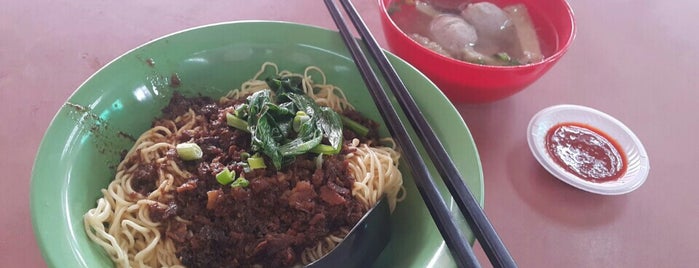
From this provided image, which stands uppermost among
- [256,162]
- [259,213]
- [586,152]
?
[256,162]

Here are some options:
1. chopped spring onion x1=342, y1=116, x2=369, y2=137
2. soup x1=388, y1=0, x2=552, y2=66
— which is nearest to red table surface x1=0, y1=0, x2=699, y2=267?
soup x1=388, y1=0, x2=552, y2=66

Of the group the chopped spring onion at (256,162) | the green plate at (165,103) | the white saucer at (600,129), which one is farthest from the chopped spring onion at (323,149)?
the white saucer at (600,129)

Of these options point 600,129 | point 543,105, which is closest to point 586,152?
point 600,129

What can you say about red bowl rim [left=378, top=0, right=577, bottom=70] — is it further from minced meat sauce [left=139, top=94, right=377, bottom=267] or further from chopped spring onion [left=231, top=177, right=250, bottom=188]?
chopped spring onion [left=231, top=177, right=250, bottom=188]

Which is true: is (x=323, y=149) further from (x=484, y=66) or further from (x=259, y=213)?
(x=484, y=66)

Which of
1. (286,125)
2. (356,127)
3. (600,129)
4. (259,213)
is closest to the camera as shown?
(259,213)

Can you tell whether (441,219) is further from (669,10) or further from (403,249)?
(669,10)
